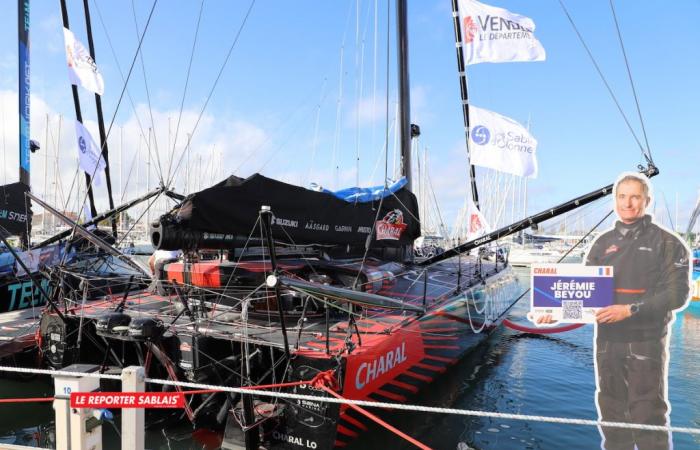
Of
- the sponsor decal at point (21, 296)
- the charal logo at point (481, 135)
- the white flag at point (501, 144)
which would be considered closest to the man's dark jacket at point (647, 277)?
the white flag at point (501, 144)

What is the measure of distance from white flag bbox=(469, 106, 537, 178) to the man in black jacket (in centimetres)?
548

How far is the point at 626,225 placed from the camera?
364 centimetres

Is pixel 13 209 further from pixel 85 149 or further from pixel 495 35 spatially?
pixel 495 35

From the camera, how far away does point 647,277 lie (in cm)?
353

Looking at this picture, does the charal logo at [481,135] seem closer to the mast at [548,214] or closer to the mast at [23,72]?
Answer: the mast at [548,214]

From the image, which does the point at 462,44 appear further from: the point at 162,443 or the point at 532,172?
the point at 162,443

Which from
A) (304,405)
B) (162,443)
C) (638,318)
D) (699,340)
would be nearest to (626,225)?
(638,318)

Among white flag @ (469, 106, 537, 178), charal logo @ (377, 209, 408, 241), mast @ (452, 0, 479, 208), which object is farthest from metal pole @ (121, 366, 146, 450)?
mast @ (452, 0, 479, 208)

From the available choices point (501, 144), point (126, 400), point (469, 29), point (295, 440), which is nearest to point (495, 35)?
point (469, 29)

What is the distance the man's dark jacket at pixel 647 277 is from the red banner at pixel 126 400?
3.33 m

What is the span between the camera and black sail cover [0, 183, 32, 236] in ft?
25.1

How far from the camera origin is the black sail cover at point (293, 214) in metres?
4.94

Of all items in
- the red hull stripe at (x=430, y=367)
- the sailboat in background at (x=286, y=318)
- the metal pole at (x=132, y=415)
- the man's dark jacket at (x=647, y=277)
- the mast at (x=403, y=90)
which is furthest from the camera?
the mast at (x=403, y=90)

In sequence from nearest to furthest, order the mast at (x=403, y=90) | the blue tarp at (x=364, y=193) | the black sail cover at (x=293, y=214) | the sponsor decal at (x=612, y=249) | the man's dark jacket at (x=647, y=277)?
the man's dark jacket at (x=647, y=277), the sponsor decal at (x=612, y=249), the black sail cover at (x=293, y=214), the blue tarp at (x=364, y=193), the mast at (x=403, y=90)
